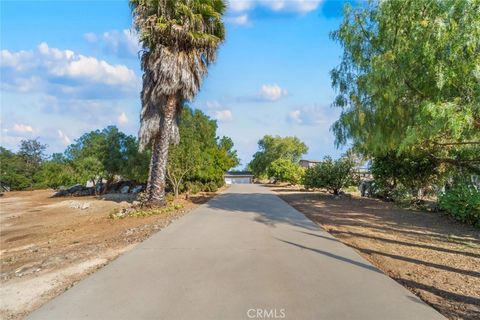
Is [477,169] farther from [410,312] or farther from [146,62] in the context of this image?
[146,62]

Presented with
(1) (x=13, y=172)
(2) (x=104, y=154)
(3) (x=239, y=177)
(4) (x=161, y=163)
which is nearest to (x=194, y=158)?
(4) (x=161, y=163)

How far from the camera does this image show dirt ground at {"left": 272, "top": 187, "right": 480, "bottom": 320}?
450 cm

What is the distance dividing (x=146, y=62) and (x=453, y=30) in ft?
38.6

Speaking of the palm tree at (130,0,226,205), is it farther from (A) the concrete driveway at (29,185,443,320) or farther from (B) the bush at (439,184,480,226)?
(B) the bush at (439,184,480,226)

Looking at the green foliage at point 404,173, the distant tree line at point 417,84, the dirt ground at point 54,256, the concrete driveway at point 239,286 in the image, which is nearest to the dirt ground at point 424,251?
the concrete driveway at point 239,286

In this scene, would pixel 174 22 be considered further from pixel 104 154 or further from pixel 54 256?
pixel 104 154

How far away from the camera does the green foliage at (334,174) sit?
Answer: 67.5ft

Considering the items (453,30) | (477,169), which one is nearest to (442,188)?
(477,169)

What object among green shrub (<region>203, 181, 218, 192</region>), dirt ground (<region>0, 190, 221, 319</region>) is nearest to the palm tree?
dirt ground (<region>0, 190, 221, 319</region>)

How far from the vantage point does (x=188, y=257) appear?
21.2 feet

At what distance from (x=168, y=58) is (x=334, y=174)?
39.0 feet

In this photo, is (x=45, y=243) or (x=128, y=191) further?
(x=128, y=191)

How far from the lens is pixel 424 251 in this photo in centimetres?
693

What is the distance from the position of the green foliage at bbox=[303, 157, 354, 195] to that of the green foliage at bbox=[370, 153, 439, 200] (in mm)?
2541
